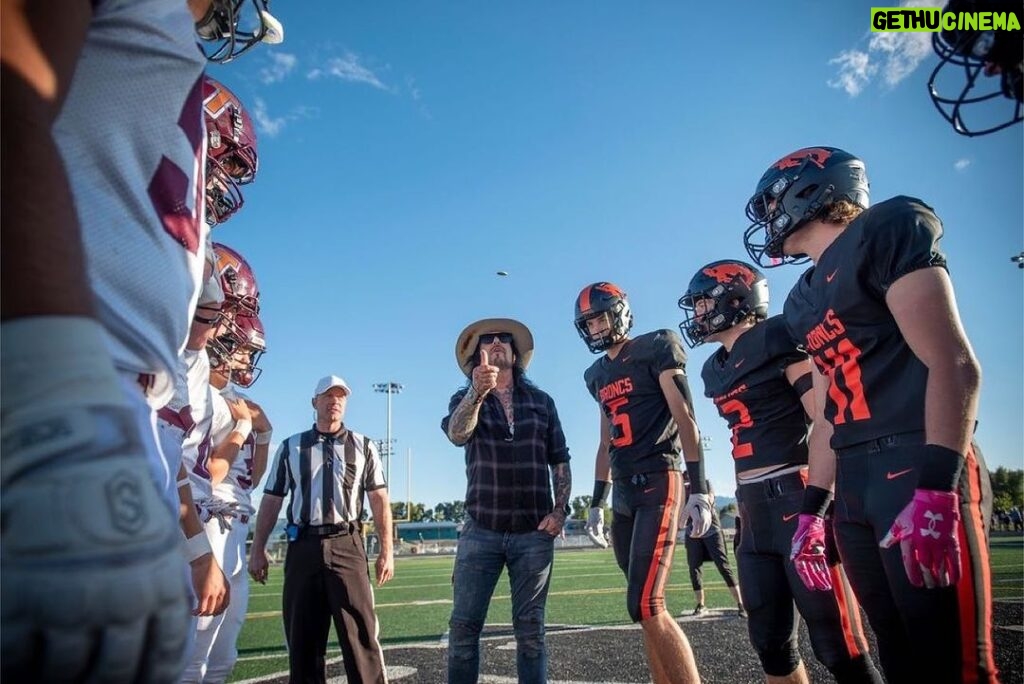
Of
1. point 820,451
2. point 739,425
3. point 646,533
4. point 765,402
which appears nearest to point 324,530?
point 646,533

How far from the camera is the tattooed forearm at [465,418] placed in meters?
4.12

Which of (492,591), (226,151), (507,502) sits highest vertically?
(226,151)

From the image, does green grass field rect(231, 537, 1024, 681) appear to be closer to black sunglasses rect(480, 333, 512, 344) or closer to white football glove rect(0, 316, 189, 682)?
black sunglasses rect(480, 333, 512, 344)

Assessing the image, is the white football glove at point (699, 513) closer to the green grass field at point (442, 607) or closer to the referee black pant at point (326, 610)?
the referee black pant at point (326, 610)

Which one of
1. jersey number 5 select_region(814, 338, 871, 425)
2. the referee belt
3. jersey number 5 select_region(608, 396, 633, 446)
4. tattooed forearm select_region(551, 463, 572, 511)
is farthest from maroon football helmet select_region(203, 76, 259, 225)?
jersey number 5 select_region(608, 396, 633, 446)

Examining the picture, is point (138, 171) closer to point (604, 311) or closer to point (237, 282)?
point (604, 311)

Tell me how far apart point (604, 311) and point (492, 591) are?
2457mm

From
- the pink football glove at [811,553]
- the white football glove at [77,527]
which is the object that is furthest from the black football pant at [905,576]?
the white football glove at [77,527]

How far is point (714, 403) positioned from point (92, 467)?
13.4 feet

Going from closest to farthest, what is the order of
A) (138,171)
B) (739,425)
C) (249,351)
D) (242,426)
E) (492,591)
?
(138,171), (492,591), (739,425), (242,426), (249,351)

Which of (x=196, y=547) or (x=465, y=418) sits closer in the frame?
(x=196, y=547)

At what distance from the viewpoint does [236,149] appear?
3.23 metres

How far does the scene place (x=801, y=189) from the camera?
3.20 m

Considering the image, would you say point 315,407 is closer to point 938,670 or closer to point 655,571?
point 655,571
